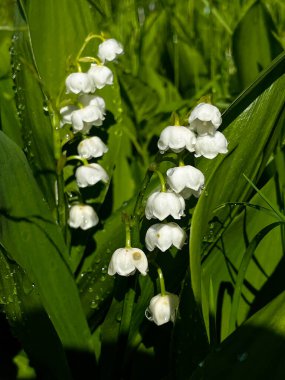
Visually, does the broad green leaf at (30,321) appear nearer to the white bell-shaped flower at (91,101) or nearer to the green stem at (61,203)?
the green stem at (61,203)

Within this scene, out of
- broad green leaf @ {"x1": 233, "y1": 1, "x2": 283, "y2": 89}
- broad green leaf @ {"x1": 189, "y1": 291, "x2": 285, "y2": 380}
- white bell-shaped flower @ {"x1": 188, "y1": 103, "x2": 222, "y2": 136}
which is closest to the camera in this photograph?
broad green leaf @ {"x1": 189, "y1": 291, "x2": 285, "y2": 380}

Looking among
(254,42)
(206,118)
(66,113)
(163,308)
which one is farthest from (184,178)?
(254,42)

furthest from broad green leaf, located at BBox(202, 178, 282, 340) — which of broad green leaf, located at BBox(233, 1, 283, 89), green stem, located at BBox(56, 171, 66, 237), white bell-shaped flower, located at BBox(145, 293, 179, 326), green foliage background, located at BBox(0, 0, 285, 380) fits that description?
broad green leaf, located at BBox(233, 1, 283, 89)

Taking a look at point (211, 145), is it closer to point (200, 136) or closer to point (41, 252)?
point (200, 136)

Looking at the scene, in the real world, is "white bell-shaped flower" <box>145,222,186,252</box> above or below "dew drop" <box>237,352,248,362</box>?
above

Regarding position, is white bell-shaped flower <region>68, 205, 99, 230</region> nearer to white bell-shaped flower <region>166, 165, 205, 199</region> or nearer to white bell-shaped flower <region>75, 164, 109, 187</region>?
white bell-shaped flower <region>75, 164, 109, 187</region>

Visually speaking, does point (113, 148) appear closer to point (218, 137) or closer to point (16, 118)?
point (16, 118)
